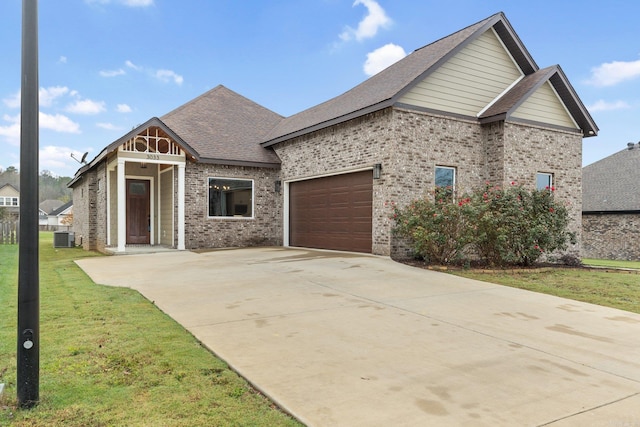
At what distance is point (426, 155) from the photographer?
12422 millimetres

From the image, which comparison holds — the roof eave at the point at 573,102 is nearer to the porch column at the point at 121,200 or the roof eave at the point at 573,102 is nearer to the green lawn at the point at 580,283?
the green lawn at the point at 580,283

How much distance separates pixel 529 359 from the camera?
4156 millimetres

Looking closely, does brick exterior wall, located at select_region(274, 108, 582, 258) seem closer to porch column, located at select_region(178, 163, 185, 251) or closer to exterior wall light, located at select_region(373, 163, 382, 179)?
exterior wall light, located at select_region(373, 163, 382, 179)

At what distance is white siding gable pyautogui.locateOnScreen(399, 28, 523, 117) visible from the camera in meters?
12.5

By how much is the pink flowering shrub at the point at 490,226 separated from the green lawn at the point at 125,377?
6780mm

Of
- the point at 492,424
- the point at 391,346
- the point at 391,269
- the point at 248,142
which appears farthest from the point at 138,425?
→ the point at 248,142

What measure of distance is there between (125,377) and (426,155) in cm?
1038

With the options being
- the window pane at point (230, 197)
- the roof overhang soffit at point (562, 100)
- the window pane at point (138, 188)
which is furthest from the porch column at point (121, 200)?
the roof overhang soffit at point (562, 100)


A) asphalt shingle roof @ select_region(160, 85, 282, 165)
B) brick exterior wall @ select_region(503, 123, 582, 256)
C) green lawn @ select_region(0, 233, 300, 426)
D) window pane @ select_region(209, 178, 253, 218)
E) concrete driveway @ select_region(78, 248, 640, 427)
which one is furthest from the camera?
asphalt shingle roof @ select_region(160, 85, 282, 165)

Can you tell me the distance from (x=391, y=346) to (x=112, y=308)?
380 cm

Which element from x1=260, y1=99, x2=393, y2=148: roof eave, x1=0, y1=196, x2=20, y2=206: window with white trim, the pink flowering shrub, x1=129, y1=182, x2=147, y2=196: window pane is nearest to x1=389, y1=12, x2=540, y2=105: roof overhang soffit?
x1=260, y1=99, x2=393, y2=148: roof eave

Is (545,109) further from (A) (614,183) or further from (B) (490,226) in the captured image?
(A) (614,183)

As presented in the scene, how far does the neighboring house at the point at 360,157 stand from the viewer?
1234cm

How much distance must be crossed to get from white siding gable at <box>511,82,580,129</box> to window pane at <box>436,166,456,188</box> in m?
2.54
